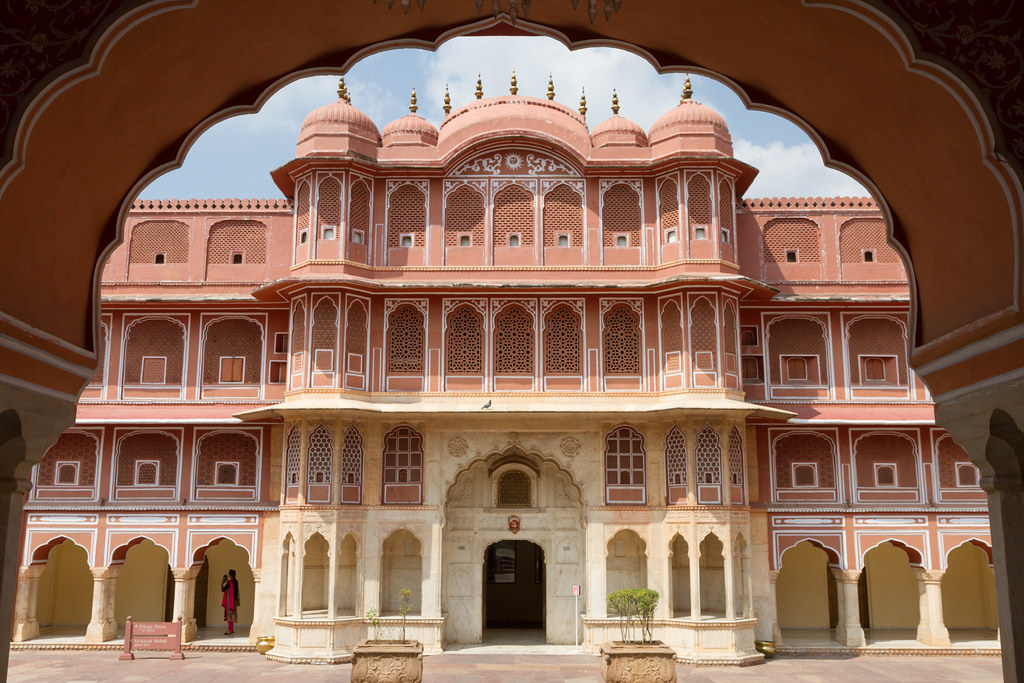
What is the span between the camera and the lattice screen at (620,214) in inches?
836

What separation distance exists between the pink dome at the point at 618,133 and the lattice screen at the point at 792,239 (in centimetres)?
377

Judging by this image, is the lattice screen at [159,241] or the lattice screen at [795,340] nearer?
the lattice screen at [795,340]

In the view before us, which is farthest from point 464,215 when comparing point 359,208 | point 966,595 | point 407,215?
point 966,595

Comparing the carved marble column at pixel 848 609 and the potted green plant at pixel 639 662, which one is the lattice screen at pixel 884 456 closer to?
the carved marble column at pixel 848 609

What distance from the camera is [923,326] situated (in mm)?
6883

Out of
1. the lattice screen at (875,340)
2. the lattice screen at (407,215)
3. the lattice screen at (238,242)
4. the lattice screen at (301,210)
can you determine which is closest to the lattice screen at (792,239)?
the lattice screen at (875,340)

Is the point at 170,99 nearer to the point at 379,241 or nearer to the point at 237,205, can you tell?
the point at 379,241

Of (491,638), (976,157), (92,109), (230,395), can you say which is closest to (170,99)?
(92,109)

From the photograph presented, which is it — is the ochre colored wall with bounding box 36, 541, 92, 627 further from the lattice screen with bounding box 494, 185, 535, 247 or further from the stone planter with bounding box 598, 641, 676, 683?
the stone planter with bounding box 598, 641, 676, 683

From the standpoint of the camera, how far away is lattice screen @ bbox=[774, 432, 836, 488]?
2123 cm

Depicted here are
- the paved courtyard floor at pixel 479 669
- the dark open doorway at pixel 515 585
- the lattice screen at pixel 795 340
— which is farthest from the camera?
the dark open doorway at pixel 515 585

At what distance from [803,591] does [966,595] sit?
417cm

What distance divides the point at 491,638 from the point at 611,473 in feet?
16.0

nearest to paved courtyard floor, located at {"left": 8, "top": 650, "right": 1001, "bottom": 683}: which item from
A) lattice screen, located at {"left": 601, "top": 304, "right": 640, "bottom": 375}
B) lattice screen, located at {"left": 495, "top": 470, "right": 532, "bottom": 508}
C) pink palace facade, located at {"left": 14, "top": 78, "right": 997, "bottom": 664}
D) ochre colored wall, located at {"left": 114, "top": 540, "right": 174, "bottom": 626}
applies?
pink palace facade, located at {"left": 14, "top": 78, "right": 997, "bottom": 664}
